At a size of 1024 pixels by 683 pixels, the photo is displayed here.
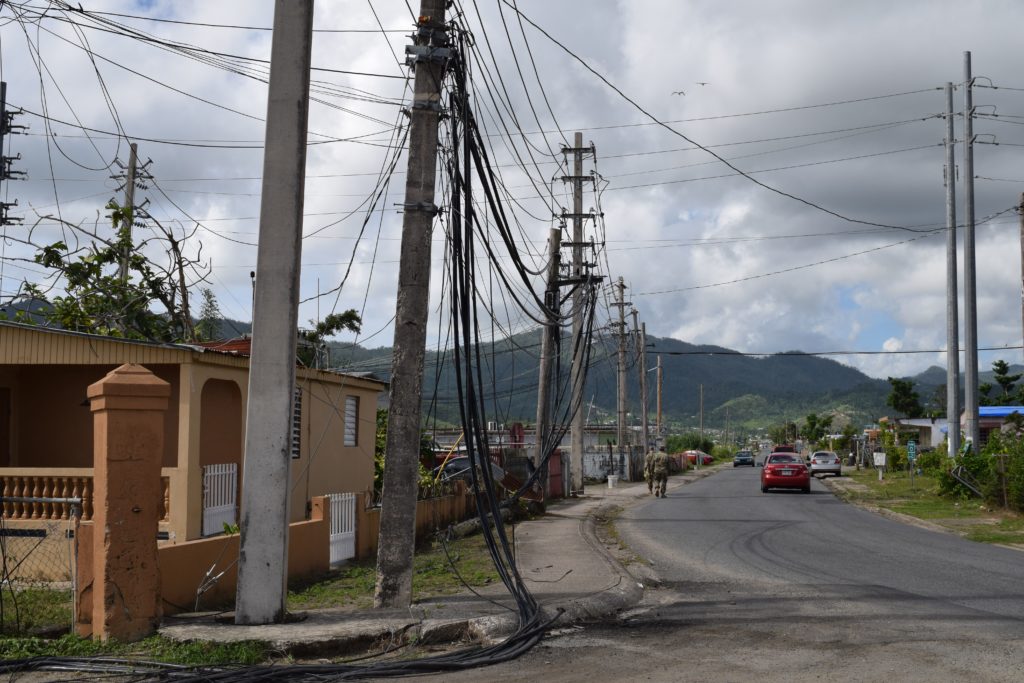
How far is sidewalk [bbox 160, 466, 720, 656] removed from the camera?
29.7 feet

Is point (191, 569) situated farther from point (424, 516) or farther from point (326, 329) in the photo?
point (326, 329)

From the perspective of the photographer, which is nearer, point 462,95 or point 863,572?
point 462,95

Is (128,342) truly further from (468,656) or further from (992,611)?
(992,611)

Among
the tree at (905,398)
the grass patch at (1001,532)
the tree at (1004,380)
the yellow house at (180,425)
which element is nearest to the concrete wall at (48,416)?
the yellow house at (180,425)

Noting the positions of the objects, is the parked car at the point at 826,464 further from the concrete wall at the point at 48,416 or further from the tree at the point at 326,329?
the concrete wall at the point at 48,416

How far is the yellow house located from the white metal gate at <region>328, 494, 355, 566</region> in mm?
1602

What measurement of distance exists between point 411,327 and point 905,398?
79.8 meters

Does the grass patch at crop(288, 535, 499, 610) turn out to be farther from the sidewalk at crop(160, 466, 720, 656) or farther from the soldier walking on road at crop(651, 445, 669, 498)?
the soldier walking on road at crop(651, 445, 669, 498)

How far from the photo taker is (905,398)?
8312cm

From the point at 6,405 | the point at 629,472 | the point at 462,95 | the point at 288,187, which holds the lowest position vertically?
the point at 629,472

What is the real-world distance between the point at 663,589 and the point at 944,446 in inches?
1232

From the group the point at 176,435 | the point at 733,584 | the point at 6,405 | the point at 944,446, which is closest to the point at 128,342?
the point at 176,435

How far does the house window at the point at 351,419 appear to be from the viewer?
2123 centimetres

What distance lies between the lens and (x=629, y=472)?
49.7 m
